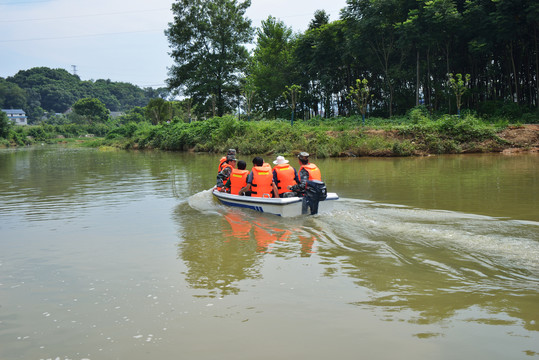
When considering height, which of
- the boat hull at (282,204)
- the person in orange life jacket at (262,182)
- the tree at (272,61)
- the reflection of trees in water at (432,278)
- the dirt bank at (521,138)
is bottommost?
the reflection of trees in water at (432,278)

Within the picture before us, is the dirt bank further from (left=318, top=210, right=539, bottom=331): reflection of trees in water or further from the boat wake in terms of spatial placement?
(left=318, top=210, right=539, bottom=331): reflection of trees in water

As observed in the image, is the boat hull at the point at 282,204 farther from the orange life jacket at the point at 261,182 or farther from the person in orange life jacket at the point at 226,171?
the person in orange life jacket at the point at 226,171

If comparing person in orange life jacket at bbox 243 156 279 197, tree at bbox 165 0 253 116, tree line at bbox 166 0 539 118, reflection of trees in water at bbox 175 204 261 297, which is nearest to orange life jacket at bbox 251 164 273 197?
person in orange life jacket at bbox 243 156 279 197

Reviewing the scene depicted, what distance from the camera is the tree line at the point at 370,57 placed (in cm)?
3089

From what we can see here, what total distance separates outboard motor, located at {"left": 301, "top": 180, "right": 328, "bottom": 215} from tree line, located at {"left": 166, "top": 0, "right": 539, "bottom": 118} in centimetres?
2422

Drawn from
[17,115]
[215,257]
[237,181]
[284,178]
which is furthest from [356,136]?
[17,115]

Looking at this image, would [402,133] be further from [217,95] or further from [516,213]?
→ [217,95]

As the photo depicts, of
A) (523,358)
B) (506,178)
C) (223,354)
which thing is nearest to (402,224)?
(523,358)

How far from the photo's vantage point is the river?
4086 millimetres

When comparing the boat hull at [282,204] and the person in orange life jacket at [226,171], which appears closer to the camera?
the boat hull at [282,204]

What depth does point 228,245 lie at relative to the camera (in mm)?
7734

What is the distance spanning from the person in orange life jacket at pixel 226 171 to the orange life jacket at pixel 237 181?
0.65 m

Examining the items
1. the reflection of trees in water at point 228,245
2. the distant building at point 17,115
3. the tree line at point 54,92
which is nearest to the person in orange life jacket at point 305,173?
the reflection of trees in water at point 228,245

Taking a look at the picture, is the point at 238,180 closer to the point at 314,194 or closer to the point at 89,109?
the point at 314,194
